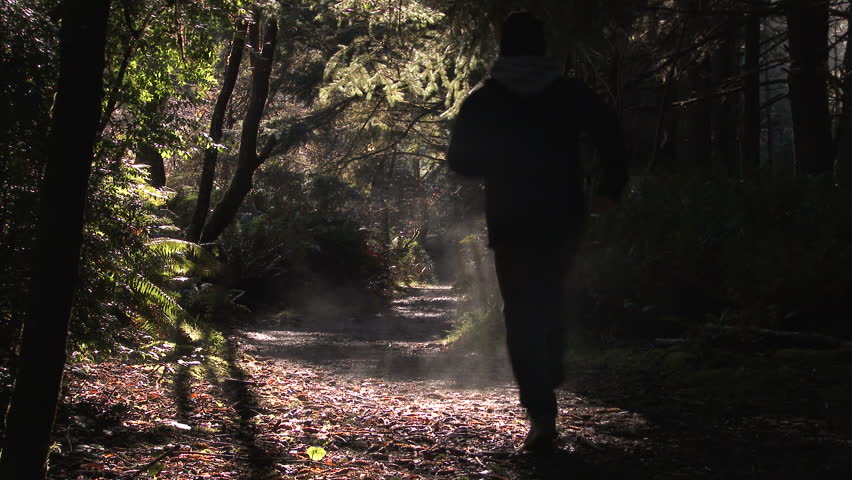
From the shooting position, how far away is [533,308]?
380 cm

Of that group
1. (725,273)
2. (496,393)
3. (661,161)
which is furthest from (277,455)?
(661,161)

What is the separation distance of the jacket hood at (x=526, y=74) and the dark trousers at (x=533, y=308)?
2.68ft

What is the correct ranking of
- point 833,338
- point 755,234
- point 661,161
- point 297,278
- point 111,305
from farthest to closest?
point 297,278 → point 661,161 → point 755,234 → point 833,338 → point 111,305

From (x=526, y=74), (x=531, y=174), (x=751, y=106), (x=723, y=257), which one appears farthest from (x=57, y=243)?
(x=751, y=106)

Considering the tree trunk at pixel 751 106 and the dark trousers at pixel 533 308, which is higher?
the tree trunk at pixel 751 106

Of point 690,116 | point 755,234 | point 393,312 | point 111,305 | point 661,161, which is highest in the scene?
point 690,116

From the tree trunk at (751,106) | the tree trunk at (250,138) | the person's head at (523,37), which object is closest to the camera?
the person's head at (523,37)

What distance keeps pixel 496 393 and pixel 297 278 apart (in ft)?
42.3

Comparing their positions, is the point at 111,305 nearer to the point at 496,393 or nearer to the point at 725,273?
the point at 496,393

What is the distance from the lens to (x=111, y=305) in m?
4.77

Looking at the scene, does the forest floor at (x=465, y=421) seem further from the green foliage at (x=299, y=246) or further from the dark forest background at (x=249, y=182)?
the green foliage at (x=299, y=246)

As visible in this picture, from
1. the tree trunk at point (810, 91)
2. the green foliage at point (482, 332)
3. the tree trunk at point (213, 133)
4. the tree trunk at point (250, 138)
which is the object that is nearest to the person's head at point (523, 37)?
the green foliage at point (482, 332)

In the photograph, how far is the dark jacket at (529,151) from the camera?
3.73 m

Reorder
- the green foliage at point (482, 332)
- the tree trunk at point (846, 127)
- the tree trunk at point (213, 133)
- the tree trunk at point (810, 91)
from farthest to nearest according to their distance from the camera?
the tree trunk at point (213, 133) → the tree trunk at point (810, 91) → the tree trunk at point (846, 127) → the green foliage at point (482, 332)
